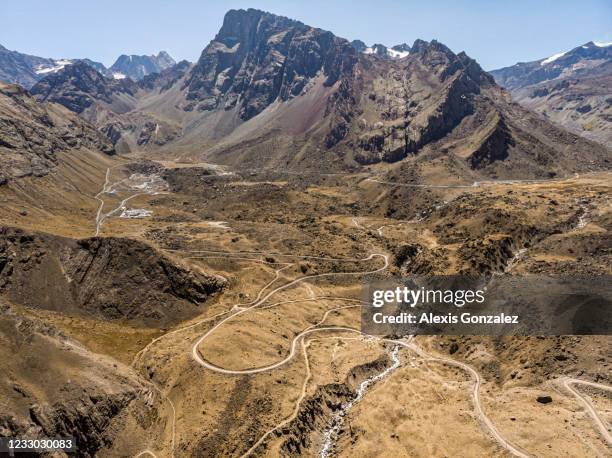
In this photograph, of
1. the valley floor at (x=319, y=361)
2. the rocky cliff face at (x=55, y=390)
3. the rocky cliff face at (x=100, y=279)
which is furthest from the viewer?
the rocky cliff face at (x=100, y=279)

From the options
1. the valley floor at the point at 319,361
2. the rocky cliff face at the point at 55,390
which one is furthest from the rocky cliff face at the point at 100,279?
the rocky cliff face at the point at 55,390

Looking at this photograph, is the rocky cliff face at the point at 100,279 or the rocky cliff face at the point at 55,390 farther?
the rocky cliff face at the point at 100,279

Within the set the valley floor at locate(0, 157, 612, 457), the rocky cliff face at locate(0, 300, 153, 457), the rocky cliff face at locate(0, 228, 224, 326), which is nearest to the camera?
the rocky cliff face at locate(0, 300, 153, 457)

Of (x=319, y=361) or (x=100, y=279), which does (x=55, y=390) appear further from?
(x=100, y=279)

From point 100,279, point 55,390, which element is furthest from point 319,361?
point 100,279

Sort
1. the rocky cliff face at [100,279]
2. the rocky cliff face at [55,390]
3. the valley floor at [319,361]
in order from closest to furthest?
the rocky cliff face at [55,390] → the valley floor at [319,361] → the rocky cliff face at [100,279]

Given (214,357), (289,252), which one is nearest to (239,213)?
(289,252)

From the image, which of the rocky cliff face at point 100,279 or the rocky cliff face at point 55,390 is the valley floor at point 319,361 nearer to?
the rocky cliff face at point 55,390

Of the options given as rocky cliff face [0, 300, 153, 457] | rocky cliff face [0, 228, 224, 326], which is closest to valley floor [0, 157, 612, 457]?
rocky cliff face [0, 300, 153, 457]

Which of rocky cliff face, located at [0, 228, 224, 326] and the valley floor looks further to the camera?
rocky cliff face, located at [0, 228, 224, 326]

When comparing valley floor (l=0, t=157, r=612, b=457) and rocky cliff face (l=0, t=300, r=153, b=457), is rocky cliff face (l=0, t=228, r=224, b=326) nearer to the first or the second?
valley floor (l=0, t=157, r=612, b=457)

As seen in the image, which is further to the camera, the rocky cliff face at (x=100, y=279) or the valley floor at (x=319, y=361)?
the rocky cliff face at (x=100, y=279)

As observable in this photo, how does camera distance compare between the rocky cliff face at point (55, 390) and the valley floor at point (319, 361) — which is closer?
the rocky cliff face at point (55, 390)

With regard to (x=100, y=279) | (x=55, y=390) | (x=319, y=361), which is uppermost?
(x=100, y=279)
